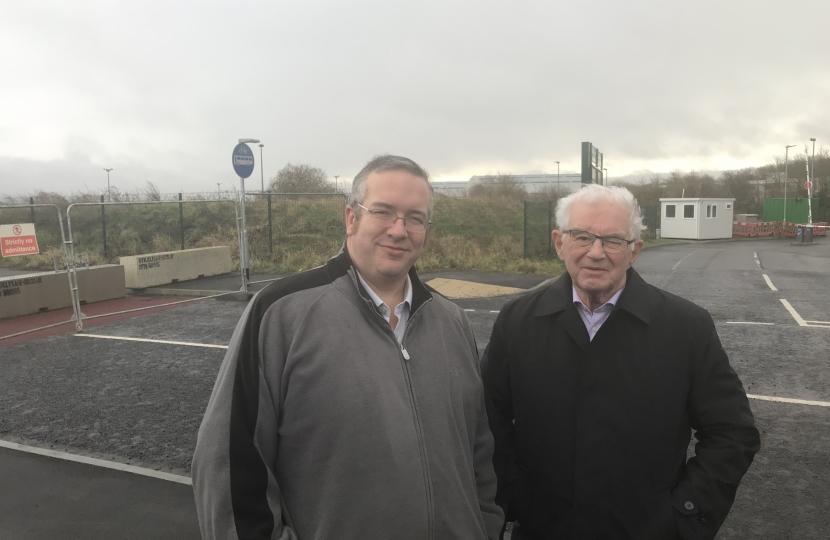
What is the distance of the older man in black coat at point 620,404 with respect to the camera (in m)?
2.09

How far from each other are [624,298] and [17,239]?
896 cm

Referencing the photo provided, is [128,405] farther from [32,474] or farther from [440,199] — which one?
[440,199]

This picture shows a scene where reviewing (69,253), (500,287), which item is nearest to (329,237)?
(500,287)

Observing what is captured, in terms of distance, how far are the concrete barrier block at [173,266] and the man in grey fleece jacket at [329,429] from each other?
44.1 ft

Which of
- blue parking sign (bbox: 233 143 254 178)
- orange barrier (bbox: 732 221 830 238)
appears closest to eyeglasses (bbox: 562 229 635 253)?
blue parking sign (bbox: 233 143 254 178)

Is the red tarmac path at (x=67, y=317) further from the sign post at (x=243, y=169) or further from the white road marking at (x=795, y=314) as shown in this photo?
the white road marking at (x=795, y=314)

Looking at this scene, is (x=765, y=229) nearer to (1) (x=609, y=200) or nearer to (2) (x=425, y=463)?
(1) (x=609, y=200)

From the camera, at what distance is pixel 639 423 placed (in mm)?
2105

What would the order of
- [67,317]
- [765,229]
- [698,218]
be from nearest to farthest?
[67,317] → [698,218] → [765,229]

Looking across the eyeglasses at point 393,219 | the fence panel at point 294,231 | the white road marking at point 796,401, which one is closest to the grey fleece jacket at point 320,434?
the eyeglasses at point 393,219

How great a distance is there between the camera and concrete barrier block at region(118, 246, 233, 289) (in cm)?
1398

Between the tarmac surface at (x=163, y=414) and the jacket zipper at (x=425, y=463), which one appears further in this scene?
the tarmac surface at (x=163, y=414)

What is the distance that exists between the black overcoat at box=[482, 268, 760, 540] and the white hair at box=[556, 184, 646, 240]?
0.78ft

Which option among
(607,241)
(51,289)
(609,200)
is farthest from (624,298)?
(51,289)
